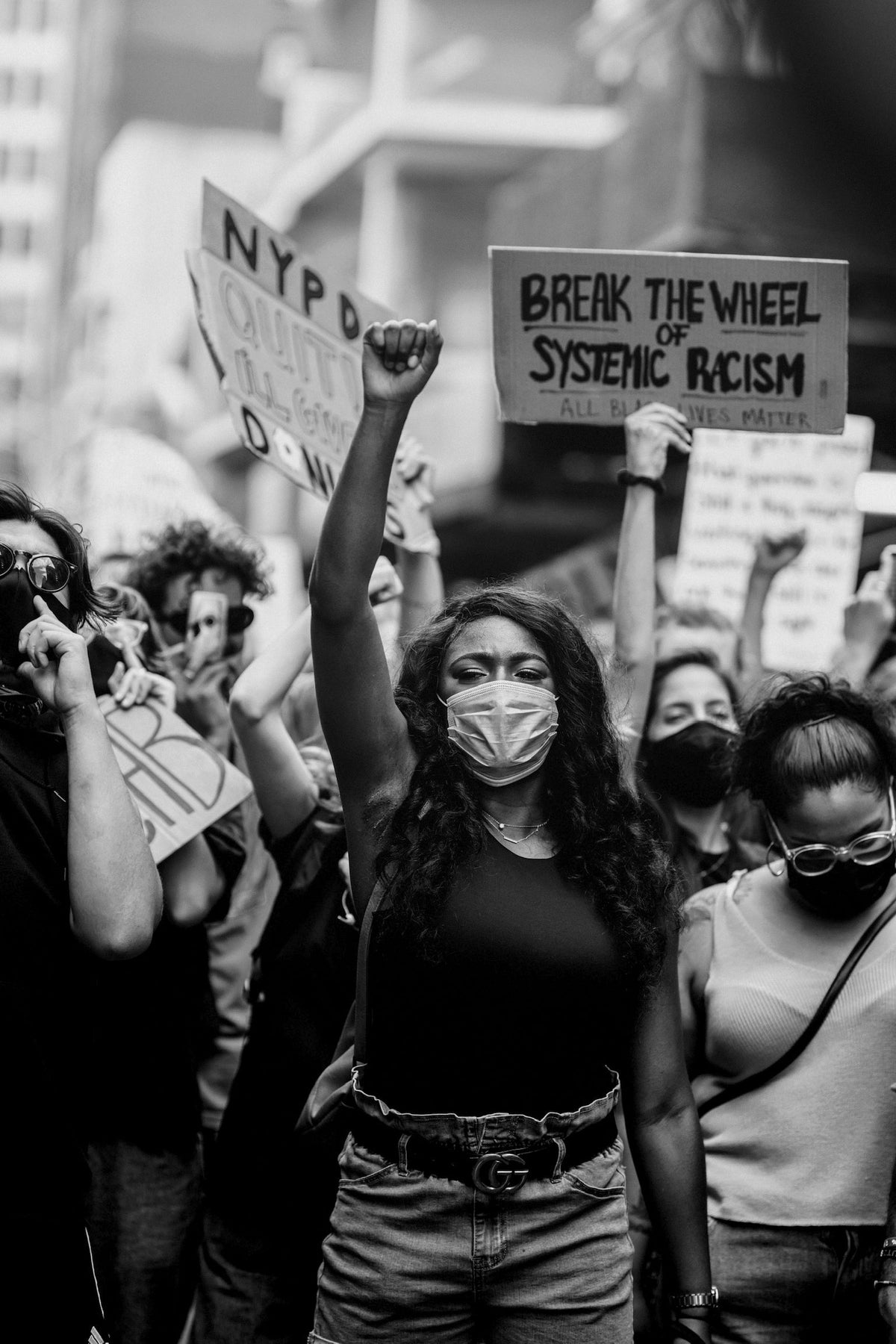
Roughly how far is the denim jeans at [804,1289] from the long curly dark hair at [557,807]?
60 cm

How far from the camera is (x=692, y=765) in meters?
3.95

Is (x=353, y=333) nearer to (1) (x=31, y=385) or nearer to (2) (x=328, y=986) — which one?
(2) (x=328, y=986)

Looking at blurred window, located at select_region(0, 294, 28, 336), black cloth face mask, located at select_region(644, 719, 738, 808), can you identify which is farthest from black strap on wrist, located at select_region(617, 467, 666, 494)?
blurred window, located at select_region(0, 294, 28, 336)

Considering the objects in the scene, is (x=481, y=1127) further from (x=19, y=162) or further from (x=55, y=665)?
(x=19, y=162)

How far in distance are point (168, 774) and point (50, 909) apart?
2.90 feet

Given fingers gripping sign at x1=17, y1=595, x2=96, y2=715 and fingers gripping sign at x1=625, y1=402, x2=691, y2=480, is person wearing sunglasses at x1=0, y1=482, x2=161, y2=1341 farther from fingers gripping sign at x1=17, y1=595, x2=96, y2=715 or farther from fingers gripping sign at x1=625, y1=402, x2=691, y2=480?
fingers gripping sign at x1=625, y1=402, x2=691, y2=480

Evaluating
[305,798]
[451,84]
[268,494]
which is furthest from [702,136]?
[268,494]

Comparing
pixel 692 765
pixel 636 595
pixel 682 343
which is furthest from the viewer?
pixel 682 343

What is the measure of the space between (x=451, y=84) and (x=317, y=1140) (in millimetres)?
23403

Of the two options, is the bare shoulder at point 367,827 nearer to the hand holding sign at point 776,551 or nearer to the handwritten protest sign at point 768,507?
the hand holding sign at point 776,551

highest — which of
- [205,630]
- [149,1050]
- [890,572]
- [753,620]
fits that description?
[890,572]

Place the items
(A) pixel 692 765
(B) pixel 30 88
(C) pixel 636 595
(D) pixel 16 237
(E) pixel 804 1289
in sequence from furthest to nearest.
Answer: (B) pixel 30 88, (D) pixel 16 237, (A) pixel 692 765, (C) pixel 636 595, (E) pixel 804 1289

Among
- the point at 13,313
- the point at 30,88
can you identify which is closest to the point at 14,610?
the point at 13,313

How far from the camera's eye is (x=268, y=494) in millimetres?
28469
